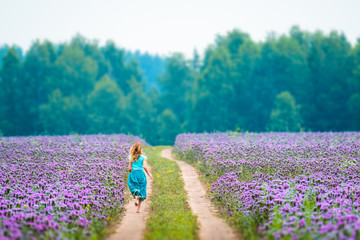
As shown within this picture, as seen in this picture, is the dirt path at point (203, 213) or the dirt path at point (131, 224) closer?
the dirt path at point (131, 224)

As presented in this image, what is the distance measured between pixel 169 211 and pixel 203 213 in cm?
94

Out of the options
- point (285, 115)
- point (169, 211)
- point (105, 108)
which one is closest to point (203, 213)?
point (169, 211)

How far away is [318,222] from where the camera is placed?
7.15 meters

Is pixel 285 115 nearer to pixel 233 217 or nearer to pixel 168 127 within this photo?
pixel 168 127

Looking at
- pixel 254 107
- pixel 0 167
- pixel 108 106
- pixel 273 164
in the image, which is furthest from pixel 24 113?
pixel 273 164

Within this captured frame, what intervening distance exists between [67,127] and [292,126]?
32.6 meters

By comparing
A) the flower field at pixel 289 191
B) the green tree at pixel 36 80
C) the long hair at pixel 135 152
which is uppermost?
the green tree at pixel 36 80

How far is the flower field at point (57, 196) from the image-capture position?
7.60 metres

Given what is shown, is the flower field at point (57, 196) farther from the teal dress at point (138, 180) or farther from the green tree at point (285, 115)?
the green tree at point (285, 115)

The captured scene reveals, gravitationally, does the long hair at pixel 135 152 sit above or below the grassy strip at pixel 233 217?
above

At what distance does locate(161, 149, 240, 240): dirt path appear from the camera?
8648 millimetres

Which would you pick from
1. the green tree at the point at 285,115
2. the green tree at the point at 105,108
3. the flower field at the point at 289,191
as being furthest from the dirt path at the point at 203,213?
the green tree at the point at 105,108

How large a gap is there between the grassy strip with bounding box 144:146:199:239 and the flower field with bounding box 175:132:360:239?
109 cm

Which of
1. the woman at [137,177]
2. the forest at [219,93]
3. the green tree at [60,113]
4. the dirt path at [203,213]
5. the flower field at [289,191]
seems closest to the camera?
the flower field at [289,191]
